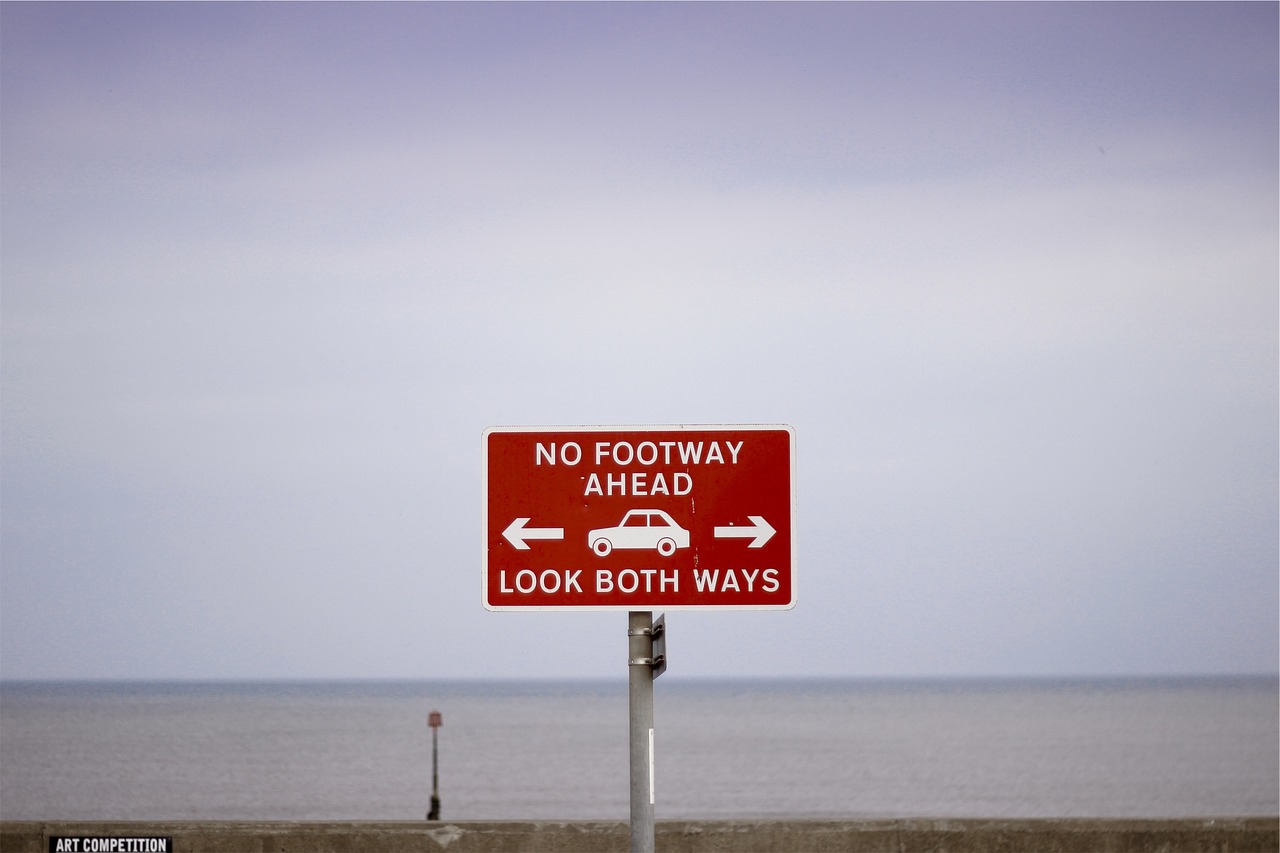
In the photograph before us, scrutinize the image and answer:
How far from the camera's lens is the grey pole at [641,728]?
5.30 m

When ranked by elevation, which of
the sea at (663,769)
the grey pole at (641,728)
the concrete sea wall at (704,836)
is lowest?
the sea at (663,769)

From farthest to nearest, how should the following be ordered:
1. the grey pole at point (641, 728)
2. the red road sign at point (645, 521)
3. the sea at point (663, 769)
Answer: the sea at point (663, 769) < the red road sign at point (645, 521) < the grey pole at point (641, 728)

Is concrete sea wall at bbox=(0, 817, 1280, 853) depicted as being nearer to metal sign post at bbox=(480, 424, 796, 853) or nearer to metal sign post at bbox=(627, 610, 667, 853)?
metal sign post at bbox=(627, 610, 667, 853)

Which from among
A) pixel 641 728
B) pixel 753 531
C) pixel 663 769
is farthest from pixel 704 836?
pixel 663 769

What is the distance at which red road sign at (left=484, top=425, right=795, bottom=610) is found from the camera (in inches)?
213

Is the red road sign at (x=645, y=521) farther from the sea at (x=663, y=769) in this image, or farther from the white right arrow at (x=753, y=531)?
the sea at (x=663, y=769)

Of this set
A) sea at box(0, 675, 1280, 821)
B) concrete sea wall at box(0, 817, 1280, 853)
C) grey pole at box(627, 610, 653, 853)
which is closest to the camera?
grey pole at box(627, 610, 653, 853)

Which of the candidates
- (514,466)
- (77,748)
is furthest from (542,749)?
(514,466)

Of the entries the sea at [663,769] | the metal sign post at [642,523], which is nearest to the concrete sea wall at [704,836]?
the metal sign post at [642,523]

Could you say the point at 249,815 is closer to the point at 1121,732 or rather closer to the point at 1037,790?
the point at 1037,790

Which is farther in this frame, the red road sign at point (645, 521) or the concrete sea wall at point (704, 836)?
the concrete sea wall at point (704, 836)

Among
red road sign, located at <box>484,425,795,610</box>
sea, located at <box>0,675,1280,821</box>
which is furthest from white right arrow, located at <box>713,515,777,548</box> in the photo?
sea, located at <box>0,675,1280,821</box>

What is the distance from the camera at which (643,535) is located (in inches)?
214

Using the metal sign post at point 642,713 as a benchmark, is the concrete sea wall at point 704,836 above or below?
below
